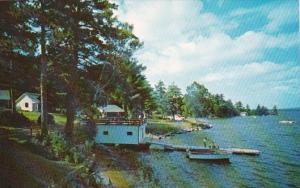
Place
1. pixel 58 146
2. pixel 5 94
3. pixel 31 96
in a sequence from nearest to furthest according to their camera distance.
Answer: pixel 58 146
pixel 5 94
pixel 31 96

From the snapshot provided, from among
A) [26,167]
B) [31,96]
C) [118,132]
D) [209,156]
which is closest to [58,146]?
[26,167]

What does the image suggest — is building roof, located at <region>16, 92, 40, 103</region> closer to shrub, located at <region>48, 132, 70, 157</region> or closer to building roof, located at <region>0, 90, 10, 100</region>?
building roof, located at <region>0, 90, 10, 100</region>

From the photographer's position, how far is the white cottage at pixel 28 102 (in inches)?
1768

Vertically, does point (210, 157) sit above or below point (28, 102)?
below

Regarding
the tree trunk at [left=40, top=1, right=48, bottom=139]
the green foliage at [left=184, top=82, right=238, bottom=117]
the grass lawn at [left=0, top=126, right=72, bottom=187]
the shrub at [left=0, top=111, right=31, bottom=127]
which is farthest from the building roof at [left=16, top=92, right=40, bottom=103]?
the green foliage at [left=184, top=82, right=238, bottom=117]

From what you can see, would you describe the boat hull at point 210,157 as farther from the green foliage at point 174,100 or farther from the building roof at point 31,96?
the green foliage at point 174,100

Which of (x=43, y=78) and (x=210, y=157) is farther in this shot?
(x=210, y=157)

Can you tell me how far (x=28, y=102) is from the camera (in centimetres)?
4522

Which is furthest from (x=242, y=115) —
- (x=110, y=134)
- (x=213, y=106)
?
(x=110, y=134)

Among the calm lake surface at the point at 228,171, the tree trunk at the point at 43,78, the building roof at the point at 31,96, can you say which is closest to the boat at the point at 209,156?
the calm lake surface at the point at 228,171

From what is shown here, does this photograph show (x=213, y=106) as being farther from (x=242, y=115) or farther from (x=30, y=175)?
(x=30, y=175)

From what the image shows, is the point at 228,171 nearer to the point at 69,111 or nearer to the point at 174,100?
the point at 69,111

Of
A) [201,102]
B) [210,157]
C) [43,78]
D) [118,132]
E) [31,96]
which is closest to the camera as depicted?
[43,78]

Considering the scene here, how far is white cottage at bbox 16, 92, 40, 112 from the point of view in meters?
44.9
